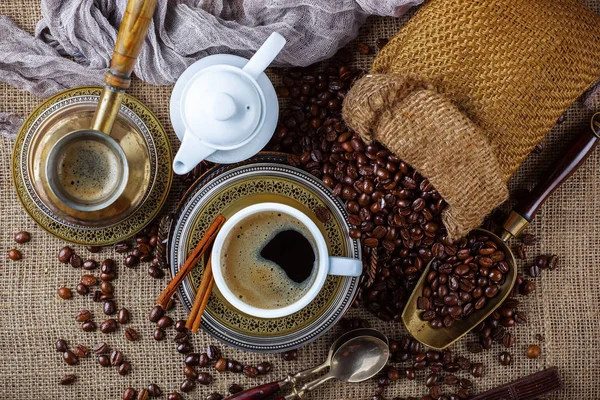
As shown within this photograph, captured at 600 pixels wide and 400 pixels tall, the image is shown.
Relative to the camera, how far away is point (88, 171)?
4.45ft

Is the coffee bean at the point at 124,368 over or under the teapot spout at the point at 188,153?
under

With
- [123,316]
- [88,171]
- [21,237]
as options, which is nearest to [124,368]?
[123,316]

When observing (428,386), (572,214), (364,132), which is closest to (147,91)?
(364,132)

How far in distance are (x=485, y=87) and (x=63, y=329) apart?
1.33 metres

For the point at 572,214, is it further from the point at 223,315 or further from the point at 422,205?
the point at 223,315

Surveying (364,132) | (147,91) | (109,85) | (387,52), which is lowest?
(147,91)

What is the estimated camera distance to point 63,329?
159cm

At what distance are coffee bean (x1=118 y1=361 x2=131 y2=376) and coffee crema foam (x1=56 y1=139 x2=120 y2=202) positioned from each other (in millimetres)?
522

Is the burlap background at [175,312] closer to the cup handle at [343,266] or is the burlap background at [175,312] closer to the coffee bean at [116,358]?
the coffee bean at [116,358]

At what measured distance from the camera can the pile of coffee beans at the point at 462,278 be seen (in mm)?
1475

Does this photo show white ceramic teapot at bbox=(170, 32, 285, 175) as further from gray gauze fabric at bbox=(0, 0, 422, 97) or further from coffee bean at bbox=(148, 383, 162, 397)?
coffee bean at bbox=(148, 383, 162, 397)

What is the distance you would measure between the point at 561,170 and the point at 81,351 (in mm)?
1423

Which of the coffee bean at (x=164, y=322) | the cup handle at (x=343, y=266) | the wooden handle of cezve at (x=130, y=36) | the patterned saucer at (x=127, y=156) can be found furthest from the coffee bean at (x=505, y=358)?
the wooden handle of cezve at (x=130, y=36)

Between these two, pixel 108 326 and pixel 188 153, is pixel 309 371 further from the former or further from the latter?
pixel 188 153
